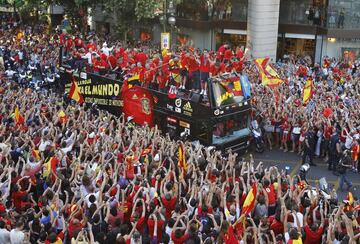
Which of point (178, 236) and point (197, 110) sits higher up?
point (197, 110)

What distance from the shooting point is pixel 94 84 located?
18359 millimetres

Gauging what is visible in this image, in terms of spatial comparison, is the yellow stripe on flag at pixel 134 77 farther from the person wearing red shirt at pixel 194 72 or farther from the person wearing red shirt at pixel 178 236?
the person wearing red shirt at pixel 178 236

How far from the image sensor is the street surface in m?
14.5

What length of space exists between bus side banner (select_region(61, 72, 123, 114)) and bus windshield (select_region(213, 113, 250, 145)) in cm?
390

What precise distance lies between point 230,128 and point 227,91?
1079 mm

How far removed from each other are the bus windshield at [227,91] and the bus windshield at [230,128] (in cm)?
43

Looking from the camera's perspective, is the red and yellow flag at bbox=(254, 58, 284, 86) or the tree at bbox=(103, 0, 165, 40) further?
the tree at bbox=(103, 0, 165, 40)

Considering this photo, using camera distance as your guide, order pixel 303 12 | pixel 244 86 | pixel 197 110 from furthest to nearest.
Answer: pixel 303 12
pixel 244 86
pixel 197 110

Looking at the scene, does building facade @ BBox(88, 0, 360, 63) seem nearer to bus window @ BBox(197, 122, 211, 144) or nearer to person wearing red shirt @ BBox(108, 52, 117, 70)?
person wearing red shirt @ BBox(108, 52, 117, 70)

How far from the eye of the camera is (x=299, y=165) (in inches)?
632

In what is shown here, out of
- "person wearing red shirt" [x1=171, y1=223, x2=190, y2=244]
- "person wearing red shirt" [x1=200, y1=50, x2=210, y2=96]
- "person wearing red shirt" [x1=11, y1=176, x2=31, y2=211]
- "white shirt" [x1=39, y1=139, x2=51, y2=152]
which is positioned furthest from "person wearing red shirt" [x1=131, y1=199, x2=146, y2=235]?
"person wearing red shirt" [x1=200, y1=50, x2=210, y2=96]

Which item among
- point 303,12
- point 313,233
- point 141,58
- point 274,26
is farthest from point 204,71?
point 303,12

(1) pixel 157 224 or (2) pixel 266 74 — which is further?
(2) pixel 266 74

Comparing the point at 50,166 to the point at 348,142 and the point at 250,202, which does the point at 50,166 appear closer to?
the point at 250,202
